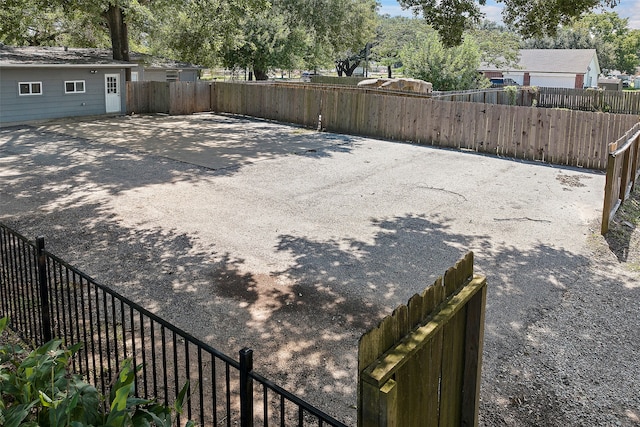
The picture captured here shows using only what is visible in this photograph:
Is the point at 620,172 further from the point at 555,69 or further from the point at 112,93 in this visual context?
the point at 555,69

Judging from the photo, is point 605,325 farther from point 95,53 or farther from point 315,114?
point 95,53

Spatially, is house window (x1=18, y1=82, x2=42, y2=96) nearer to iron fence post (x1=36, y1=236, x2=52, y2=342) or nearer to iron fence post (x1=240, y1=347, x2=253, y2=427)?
iron fence post (x1=36, y1=236, x2=52, y2=342)

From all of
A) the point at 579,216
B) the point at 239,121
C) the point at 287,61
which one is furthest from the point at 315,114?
the point at 287,61

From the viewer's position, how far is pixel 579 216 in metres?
10.7

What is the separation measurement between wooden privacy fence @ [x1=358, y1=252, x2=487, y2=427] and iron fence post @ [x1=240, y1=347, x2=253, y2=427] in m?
0.78

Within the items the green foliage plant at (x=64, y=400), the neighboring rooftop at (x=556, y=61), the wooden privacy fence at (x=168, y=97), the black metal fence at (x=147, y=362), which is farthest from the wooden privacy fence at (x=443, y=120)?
the neighboring rooftop at (x=556, y=61)

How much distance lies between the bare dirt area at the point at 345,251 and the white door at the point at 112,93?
419 inches

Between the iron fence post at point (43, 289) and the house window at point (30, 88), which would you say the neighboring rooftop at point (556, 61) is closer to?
the house window at point (30, 88)

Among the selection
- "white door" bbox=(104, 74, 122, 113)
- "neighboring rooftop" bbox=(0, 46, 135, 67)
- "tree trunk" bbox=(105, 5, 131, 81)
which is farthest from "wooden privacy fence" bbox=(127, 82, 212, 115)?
"tree trunk" bbox=(105, 5, 131, 81)

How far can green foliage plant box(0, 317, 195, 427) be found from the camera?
3.27 metres

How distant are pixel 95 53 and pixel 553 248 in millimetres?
26913

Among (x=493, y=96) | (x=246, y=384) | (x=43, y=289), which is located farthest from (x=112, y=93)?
(x=246, y=384)

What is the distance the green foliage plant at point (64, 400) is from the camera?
327 cm

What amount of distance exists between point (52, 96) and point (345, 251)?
2066 cm
